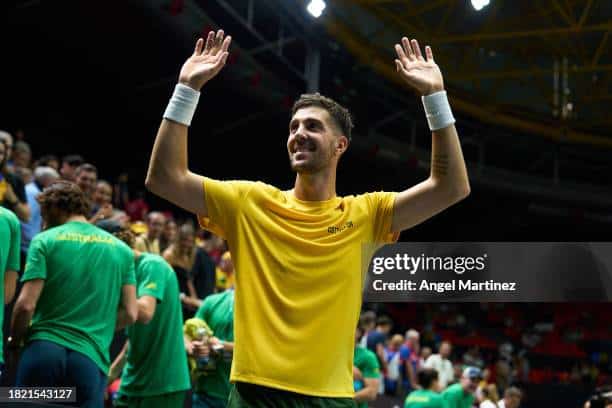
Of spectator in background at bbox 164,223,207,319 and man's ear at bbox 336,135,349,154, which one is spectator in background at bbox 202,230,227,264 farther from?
man's ear at bbox 336,135,349,154

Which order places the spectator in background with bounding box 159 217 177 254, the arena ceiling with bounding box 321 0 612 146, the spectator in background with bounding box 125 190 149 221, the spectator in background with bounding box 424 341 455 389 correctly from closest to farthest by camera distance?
the spectator in background with bounding box 159 217 177 254 → the spectator in background with bounding box 125 190 149 221 → the spectator in background with bounding box 424 341 455 389 → the arena ceiling with bounding box 321 0 612 146

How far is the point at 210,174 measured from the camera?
1884 cm

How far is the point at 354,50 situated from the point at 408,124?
456cm

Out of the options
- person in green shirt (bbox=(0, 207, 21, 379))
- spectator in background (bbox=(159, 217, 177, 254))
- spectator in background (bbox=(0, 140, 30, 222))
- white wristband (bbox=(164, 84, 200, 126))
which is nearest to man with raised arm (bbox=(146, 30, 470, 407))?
white wristband (bbox=(164, 84, 200, 126))

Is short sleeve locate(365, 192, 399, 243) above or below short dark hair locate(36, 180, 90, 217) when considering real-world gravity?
below

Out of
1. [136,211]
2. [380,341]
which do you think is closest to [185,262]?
[380,341]

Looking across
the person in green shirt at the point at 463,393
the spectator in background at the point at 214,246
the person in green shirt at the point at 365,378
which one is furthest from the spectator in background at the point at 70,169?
the person in green shirt at the point at 463,393

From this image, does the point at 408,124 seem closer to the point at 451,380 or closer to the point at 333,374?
the point at 451,380

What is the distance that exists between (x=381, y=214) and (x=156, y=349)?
2.80 meters

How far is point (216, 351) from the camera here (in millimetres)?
5172

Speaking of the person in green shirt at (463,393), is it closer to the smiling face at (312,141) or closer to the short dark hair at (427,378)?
the short dark hair at (427,378)

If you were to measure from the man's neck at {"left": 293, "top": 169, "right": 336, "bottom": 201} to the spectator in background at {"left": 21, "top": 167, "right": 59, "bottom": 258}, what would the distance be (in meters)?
4.01

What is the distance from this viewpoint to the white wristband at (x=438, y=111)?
278cm

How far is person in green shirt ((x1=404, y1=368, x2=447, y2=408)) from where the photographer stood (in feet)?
27.3
